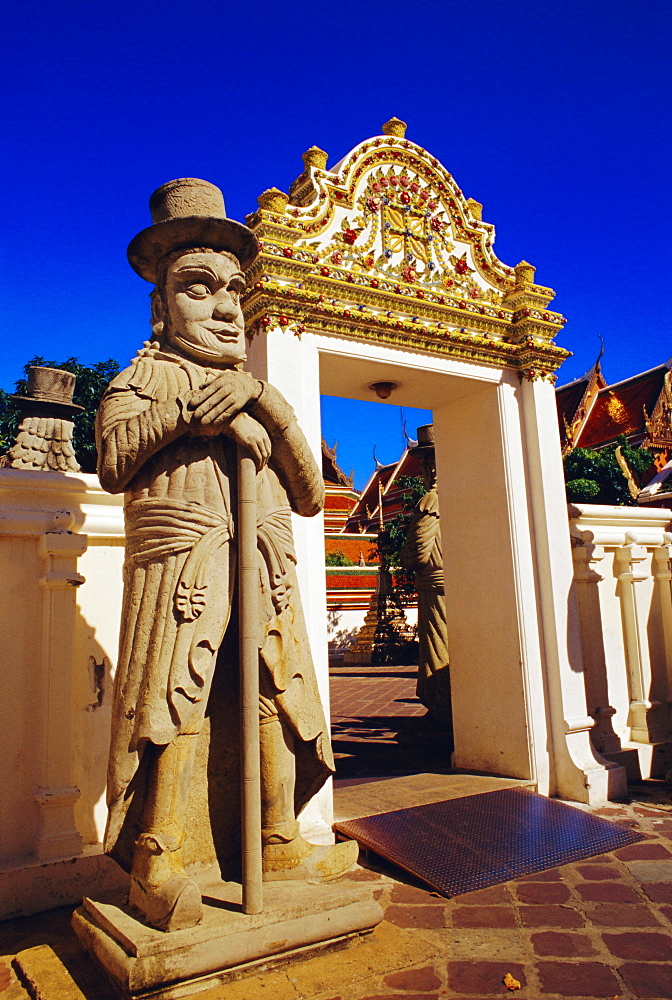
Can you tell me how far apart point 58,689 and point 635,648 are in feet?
14.4

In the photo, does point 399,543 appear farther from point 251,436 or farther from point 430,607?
point 251,436

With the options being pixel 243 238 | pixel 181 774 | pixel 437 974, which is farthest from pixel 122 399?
pixel 437 974

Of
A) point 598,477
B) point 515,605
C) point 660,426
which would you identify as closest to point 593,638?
point 515,605

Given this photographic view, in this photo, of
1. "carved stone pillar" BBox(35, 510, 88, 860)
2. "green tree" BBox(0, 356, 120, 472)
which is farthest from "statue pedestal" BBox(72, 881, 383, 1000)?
"green tree" BBox(0, 356, 120, 472)

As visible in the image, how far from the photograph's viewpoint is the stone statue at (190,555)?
7.74ft

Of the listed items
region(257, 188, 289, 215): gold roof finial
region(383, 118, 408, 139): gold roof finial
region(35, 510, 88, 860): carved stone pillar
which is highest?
region(383, 118, 408, 139): gold roof finial

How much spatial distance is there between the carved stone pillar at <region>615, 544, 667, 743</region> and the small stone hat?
4.23m

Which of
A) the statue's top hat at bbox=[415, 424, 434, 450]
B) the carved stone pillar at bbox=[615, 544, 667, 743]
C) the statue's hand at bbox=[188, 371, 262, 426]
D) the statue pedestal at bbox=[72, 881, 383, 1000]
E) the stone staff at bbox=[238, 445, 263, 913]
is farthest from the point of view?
the statue's top hat at bbox=[415, 424, 434, 450]

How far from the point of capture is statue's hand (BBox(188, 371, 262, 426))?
8.29 ft

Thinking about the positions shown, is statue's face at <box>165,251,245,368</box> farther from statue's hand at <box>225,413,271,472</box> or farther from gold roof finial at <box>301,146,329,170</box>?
gold roof finial at <box>301,146,329,170</box>

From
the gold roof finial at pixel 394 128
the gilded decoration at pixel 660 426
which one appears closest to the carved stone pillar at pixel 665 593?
the gold roof finial at pixel 394 128

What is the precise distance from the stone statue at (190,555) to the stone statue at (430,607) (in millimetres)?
4120

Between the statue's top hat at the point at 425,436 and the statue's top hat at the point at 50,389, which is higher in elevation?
the statue's top hat at the point at 425,436

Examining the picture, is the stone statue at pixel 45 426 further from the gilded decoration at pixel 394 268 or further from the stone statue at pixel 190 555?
the stone statue at pixel 190 555
